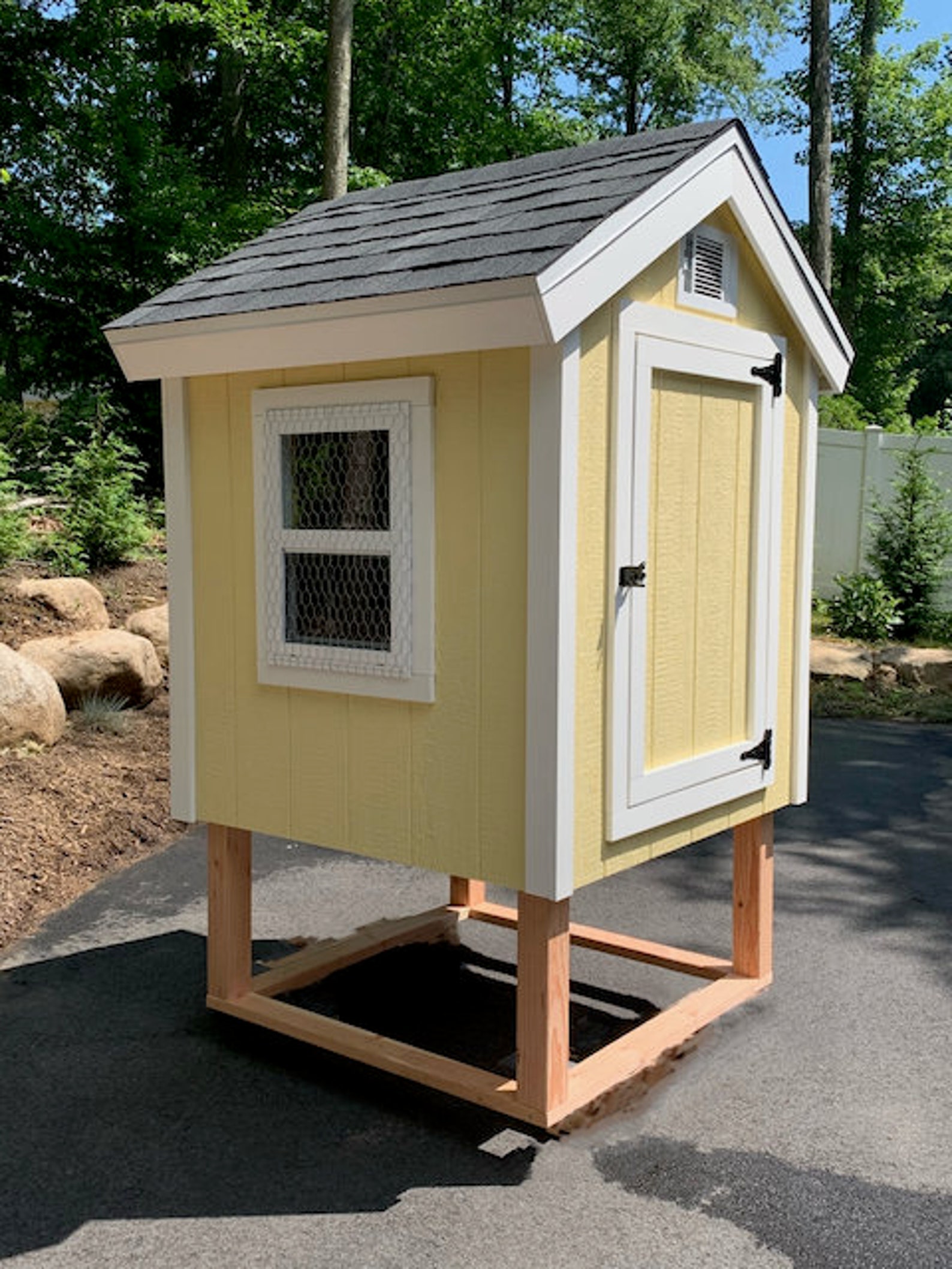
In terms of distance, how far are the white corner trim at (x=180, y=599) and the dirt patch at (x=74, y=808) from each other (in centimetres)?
131

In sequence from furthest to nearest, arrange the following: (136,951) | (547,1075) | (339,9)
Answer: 1. (339,9)
2. (136,951)
3. (547,1075)

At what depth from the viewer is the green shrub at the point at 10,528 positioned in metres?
8.02

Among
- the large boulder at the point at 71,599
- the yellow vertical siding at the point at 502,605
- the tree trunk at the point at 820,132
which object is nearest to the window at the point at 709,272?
the yellow vertical siding at the point at 502,605

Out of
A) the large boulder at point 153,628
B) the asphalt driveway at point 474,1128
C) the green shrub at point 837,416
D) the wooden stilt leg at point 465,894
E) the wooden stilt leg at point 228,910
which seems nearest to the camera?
the asphalt driveway at point 474,1128

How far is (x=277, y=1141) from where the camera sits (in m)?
3.10

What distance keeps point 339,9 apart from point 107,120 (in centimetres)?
529

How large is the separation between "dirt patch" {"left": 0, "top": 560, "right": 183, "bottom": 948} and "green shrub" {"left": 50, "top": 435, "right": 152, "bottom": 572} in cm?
148

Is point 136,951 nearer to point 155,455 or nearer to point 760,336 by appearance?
point 760,336

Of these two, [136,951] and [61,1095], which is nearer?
[61,1095]

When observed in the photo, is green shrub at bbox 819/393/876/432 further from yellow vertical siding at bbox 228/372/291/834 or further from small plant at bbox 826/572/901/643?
yellow vertical siding at bbox 228/372/291/834

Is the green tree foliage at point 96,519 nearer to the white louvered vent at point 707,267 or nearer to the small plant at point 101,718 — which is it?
the small plant at point 101,718

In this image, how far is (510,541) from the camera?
2.95 m

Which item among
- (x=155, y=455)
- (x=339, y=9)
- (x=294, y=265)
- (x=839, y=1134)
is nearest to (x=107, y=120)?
(x=155, y=455)

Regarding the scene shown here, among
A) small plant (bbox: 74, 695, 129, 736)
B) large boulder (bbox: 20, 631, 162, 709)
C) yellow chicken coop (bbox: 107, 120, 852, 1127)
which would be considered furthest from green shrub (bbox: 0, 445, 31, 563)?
yellow chicken coop (bbox: 107, 120, 852, 1127)
